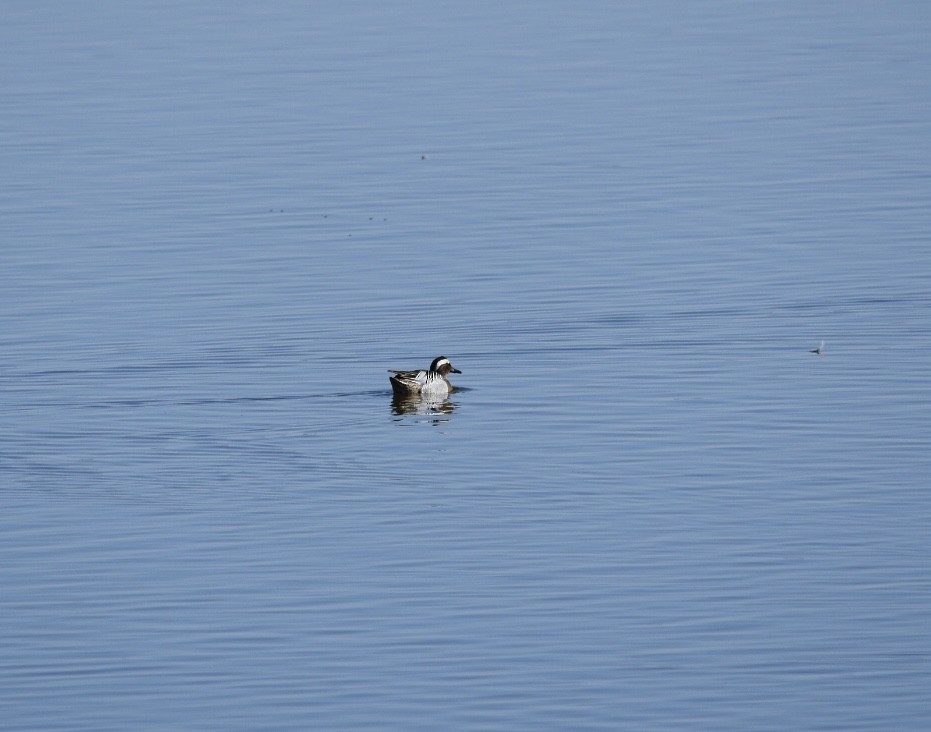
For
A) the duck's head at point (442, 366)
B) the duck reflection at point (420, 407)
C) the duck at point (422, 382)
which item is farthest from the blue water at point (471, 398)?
the duck's head at point (442, 366)

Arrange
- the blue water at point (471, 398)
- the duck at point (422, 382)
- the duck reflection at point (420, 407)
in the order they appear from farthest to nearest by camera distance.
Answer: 1. the duck at point (422, 382)
2. the duck reflection at point (420, 407)
3. the blue water at point (471, 398)

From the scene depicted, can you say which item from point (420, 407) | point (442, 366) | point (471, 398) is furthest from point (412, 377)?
point (471, 398)

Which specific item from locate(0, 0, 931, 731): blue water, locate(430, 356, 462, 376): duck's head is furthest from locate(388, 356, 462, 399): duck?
locate(0, 0, 931, 731): blue water

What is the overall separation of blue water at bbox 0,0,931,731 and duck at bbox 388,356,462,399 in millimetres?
243

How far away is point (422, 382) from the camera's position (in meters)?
20.5

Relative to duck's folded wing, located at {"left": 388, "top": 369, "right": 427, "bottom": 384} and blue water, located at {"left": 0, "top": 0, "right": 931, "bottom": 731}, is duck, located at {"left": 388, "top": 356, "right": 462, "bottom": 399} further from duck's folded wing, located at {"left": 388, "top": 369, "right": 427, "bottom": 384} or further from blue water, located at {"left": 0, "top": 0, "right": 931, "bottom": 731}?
blue water, located at {"left": 0, "top": 0, "right": 931, "bottom": 731}

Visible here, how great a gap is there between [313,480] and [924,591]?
5910 millimetres

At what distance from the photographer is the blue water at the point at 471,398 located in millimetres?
13172

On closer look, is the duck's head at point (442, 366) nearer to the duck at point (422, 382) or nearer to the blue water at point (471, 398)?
the duck at point (422, 382)

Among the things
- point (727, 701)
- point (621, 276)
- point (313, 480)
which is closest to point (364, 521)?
point (313, 480)

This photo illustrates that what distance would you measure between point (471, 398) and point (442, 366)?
1.57ft

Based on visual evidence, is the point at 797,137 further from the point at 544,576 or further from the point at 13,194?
the point at 544,576

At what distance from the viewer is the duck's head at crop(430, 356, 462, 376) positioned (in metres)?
20.9

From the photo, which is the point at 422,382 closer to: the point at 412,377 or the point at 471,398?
the point at 412,377
